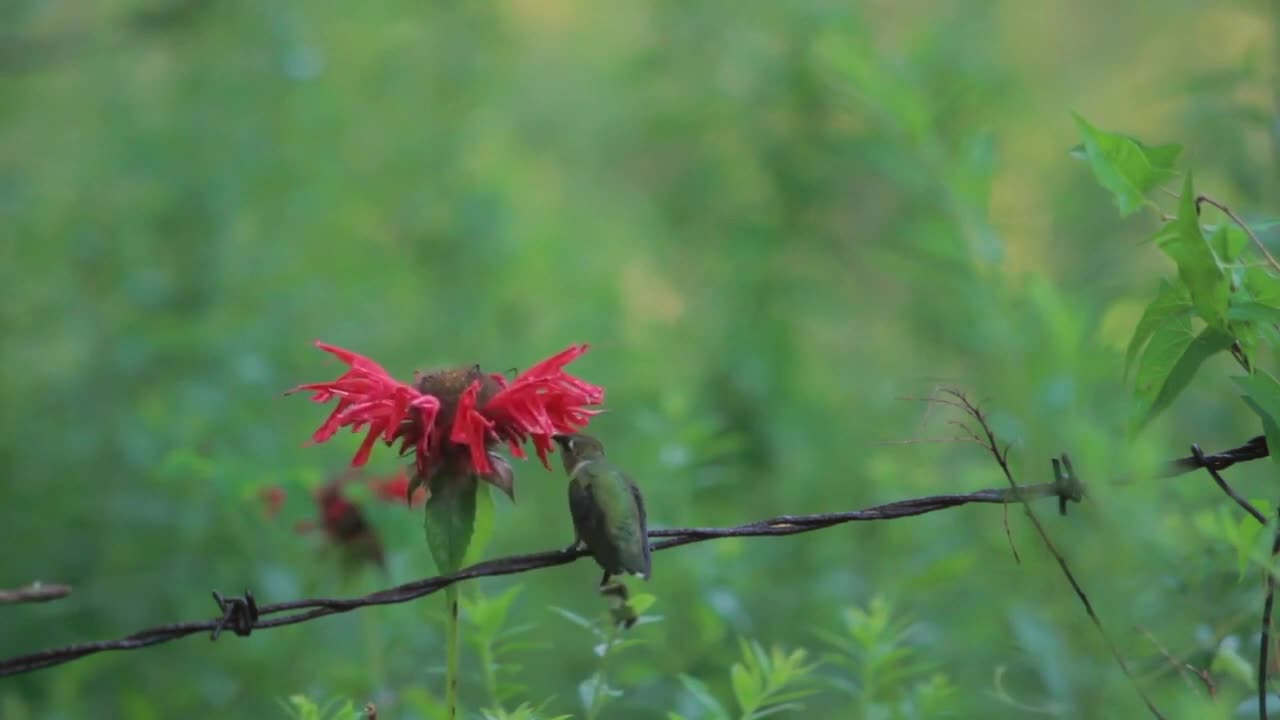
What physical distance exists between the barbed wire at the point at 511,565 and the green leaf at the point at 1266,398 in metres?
0.06

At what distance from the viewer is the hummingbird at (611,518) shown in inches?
39.6

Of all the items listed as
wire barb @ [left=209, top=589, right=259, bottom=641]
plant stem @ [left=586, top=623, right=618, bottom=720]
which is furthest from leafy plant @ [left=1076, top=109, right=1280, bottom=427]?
wire barb @ [left=209, top=589, right=259, bottom=641]

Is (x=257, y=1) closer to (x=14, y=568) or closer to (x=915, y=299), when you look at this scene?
(x=14, y=568)

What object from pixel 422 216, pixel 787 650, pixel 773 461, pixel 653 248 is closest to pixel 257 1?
pixel 422 216

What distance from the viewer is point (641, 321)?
12.8 ft

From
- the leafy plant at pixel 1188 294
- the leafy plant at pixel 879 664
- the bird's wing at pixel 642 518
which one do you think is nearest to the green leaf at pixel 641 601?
the bird's wing at pixel 642 518

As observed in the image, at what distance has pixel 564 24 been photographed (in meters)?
5.38

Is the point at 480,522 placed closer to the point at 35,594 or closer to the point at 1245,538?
the point at 35,594

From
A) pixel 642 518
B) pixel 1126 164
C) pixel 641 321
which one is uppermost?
pixel 641 321

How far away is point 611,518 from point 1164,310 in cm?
49

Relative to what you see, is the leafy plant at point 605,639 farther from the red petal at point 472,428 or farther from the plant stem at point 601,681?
the red petal at point 472,428

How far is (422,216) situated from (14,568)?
146cm

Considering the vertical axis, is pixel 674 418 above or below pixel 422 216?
below

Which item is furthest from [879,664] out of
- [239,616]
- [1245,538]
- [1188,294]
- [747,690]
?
[239,616]
